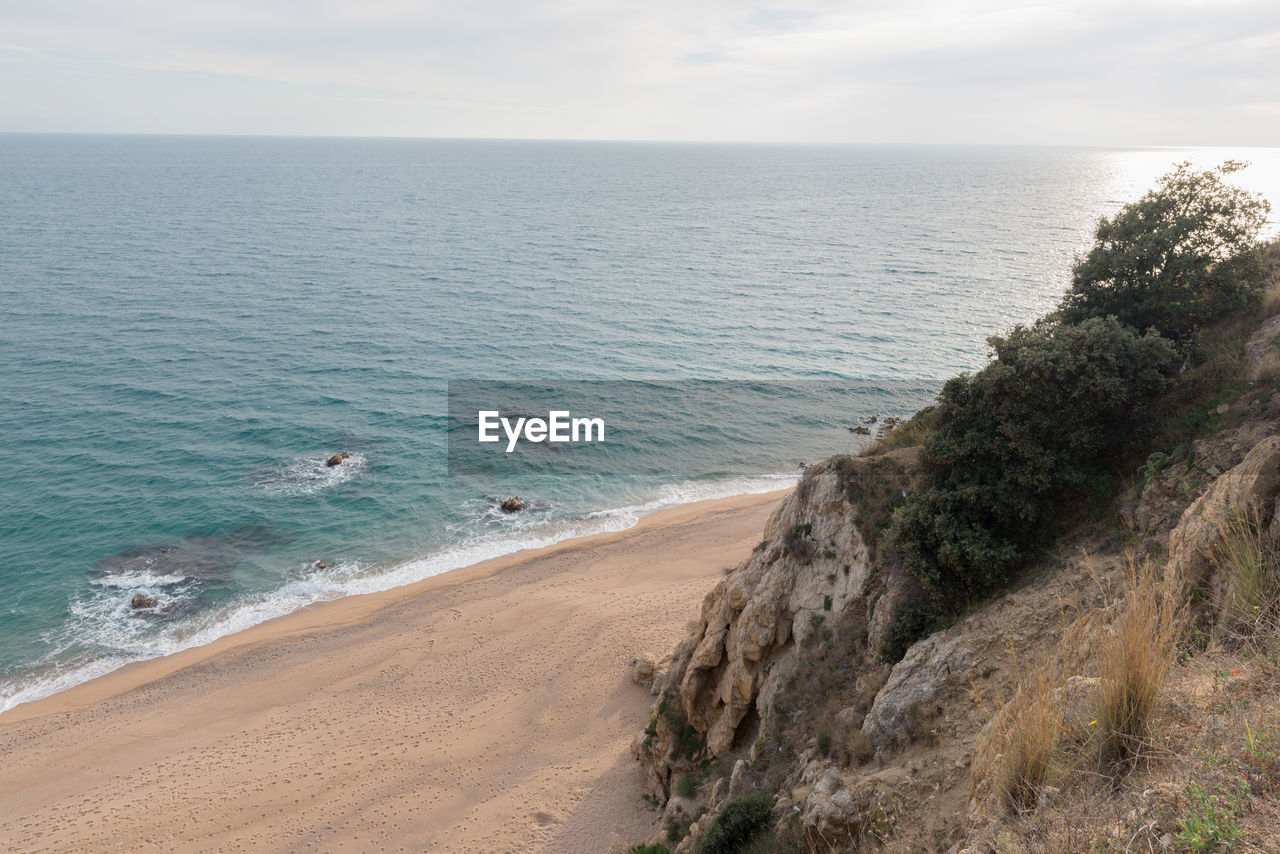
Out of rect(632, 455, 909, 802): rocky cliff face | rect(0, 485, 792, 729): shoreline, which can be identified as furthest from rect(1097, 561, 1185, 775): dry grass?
rect(0, 485, 792, 729): shoreline

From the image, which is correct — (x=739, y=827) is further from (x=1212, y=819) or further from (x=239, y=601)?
(x=239, y=601)

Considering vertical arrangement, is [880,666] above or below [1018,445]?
below

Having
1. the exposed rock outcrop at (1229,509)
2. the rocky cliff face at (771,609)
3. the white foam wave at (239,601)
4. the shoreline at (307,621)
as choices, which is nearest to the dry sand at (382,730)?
the shoreline at (307,621)

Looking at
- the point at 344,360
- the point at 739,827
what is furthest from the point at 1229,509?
the point at 344,360

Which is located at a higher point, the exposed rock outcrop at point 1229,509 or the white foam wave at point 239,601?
the exposed rock outcrop at point 1229,509

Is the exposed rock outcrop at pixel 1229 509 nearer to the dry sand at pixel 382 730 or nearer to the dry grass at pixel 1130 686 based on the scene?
Answer: the dry grass at pixel 1130 686

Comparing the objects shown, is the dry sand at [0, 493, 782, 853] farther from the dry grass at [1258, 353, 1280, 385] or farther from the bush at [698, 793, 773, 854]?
the dry grass at [1258, 353, 1280, 385]
